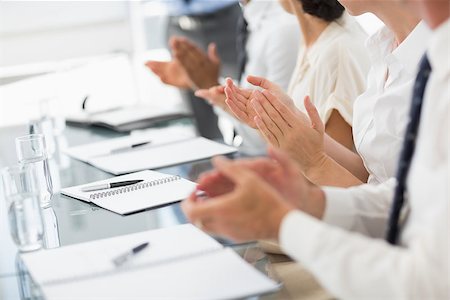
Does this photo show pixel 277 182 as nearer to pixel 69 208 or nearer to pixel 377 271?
pixel 377 271

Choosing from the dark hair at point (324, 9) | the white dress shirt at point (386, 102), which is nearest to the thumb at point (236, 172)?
the white dress shirt at point (386, 102)

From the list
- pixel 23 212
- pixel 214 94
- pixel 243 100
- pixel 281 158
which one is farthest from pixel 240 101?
pixel 281 158

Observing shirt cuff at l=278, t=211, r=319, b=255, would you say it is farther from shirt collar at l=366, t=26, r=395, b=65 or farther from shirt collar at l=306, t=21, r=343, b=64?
shirt collar at l=306, t=21, r=343, b=64

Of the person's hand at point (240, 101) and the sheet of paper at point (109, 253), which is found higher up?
the person's hand at point (240, 101)

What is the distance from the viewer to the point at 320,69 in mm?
2338

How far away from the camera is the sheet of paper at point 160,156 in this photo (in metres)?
2.09

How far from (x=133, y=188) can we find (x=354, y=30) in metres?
0.94

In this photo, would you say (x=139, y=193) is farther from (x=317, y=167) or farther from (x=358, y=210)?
(x=358, y=210)

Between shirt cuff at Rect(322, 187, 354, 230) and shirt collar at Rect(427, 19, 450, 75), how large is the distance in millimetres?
270

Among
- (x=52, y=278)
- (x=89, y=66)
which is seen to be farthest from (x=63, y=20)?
(x=52, y=278)

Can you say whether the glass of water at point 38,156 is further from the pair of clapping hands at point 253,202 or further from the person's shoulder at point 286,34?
the person's shoulder at point 286,34

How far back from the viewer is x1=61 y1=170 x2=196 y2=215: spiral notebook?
169cm

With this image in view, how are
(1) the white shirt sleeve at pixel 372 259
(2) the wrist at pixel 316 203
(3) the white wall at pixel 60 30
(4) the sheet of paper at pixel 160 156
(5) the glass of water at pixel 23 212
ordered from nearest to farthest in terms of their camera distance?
(1) the white shirt sleeve at pixel 372 259 < (2) the wrist at pixel 316 203 < (5) the glass of water at pixel 23 212 < (4) the sheet of paper at pixel 160 156 < (3) the white wall at pixel 60 30

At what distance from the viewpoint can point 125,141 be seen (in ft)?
7.96
